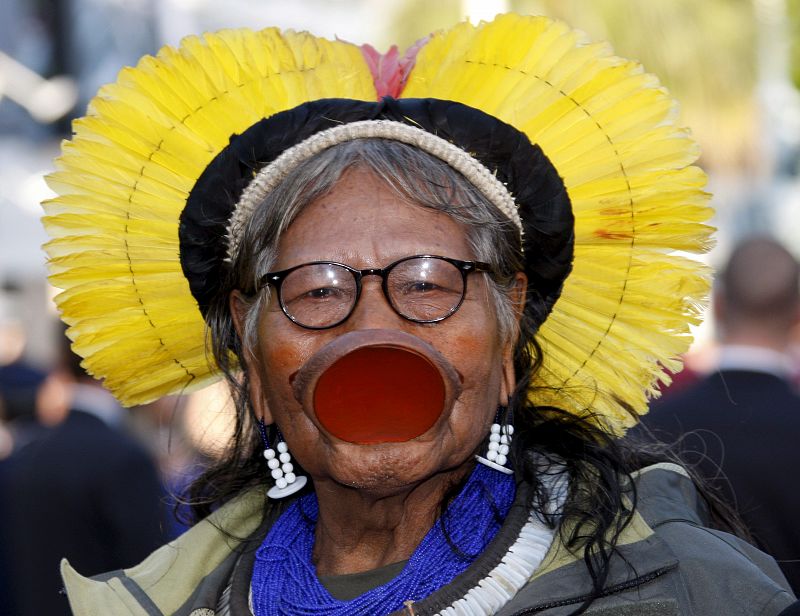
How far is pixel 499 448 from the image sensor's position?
2123mm

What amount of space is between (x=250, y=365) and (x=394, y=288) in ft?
1.34

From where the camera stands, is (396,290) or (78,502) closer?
(396,290)

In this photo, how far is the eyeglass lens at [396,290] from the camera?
2008 mm

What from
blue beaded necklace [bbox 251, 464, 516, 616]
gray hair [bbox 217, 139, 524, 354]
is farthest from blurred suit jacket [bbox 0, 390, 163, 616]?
gray hair [bbox 217, 139, 524, 354]

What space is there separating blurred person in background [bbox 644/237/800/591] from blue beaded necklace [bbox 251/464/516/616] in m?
1.14

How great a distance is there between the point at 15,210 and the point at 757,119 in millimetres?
12649

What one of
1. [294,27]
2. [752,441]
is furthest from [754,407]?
[294,27]

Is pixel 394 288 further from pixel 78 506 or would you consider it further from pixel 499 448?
pixel 78 506

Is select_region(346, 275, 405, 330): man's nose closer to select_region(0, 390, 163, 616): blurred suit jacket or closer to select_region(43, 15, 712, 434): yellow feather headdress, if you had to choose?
select_region(43, 15, 712, 434): yellow feather headdress

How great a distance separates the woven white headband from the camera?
7.02 feet

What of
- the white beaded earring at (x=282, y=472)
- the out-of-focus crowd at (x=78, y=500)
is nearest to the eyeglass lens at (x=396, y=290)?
the white beaded earring at (x=282, y=472)

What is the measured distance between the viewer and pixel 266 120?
223 centimetres

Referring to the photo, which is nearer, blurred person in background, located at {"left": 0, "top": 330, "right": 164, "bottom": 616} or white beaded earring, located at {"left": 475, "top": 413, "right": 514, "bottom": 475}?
white beaded earring, located at {"left": 475, "top": 413, "right": 514, "bottom": 475}

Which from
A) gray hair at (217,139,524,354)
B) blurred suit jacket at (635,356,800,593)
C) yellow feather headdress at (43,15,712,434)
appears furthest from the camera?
blurred suit jacket at (635,356,800,593)
